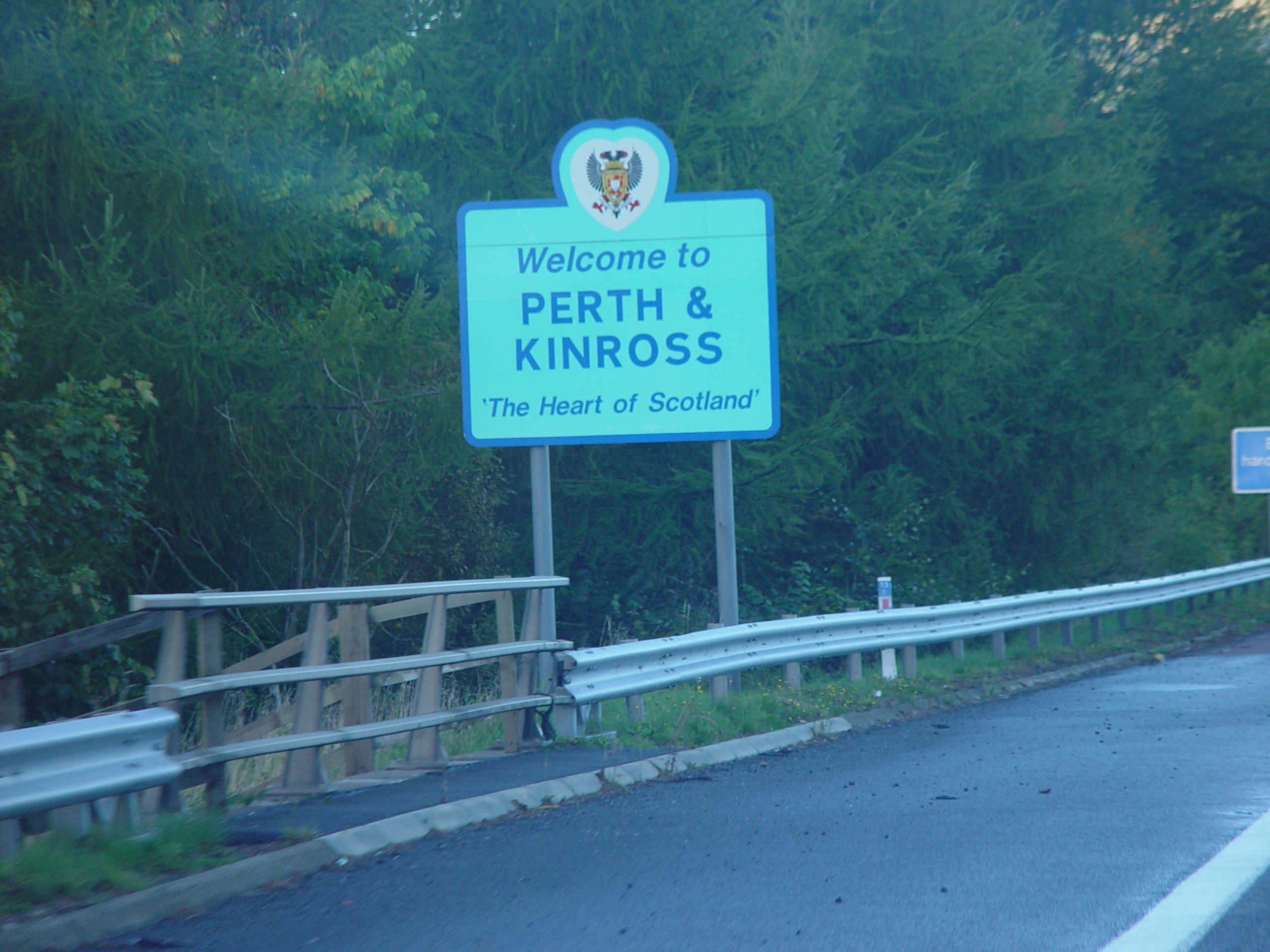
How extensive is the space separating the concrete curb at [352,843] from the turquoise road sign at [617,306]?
328cm

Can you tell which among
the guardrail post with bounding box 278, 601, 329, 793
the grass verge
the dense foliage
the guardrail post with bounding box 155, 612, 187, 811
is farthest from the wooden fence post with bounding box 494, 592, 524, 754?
the dense foliage

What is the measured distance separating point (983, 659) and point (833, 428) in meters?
5.63

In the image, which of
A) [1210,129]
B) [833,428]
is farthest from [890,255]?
[1210,129]

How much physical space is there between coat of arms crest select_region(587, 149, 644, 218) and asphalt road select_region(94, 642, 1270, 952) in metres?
5.47

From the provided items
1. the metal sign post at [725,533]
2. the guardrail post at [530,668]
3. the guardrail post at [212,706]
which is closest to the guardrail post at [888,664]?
the metal sign post at [725,533]

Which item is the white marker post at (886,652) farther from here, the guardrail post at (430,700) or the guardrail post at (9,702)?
the guardrail post at (9,702)

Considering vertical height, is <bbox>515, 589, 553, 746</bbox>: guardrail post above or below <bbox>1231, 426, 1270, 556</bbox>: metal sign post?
below

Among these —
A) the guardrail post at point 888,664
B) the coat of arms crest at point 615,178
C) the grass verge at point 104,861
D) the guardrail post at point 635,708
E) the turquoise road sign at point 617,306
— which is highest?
the coat of arms crest at point 615,178

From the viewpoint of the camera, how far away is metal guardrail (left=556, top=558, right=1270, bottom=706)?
9.45 m

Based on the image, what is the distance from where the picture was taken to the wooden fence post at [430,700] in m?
7.98

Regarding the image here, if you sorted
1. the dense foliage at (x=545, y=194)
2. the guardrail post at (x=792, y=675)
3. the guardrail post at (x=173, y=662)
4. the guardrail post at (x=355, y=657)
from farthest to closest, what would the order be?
the dense foliage at (x=545, y=194)
the guardrail post at (x=792, y=675)
the guardrail post at (x=355, y=657)
the guardrail post at (x=173, y=662)

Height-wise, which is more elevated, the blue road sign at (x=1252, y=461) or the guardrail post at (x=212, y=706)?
the blue road sign at (x=1252, y=461)

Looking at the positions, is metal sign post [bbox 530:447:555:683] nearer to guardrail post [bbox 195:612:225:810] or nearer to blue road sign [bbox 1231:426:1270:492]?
guardrail post [bbox 195:612:225:810]

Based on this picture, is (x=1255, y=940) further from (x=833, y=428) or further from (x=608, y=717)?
(x=833, y=428)
